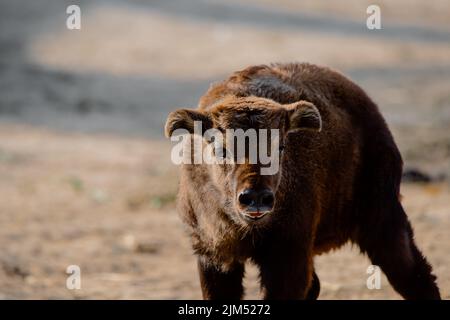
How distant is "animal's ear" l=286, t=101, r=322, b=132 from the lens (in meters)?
6.28

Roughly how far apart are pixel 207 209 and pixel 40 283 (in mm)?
3414

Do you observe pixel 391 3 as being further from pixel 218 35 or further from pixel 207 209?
pixel 207 209

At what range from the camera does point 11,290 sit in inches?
340

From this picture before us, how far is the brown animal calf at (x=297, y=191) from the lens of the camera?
6.23 metres

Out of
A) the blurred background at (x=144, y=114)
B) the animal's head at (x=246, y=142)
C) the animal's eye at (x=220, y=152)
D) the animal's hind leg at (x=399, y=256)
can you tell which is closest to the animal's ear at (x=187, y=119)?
the animal's head at (x=246, y=142)

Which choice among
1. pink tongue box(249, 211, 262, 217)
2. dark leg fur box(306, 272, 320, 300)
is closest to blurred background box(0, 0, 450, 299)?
dark leg fur box(306, 272, 320, 300)

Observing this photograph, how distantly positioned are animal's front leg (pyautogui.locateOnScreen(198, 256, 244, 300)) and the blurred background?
75.6 inches

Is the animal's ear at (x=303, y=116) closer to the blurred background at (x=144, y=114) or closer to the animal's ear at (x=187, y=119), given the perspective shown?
the animal's ear at (x=187, y=119)

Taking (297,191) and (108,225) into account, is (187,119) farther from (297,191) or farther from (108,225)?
(108,225)

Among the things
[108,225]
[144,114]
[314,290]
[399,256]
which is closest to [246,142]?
[399,256]

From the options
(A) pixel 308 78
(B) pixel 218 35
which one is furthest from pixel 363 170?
(B) pixel 218 35

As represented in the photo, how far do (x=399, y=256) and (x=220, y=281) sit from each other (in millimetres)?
1386

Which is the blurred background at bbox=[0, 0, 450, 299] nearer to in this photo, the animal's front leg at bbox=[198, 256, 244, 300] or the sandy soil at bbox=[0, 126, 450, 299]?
the sandy soil at bbox=[0, 126, 450, 299]

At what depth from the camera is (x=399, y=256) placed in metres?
7.05
